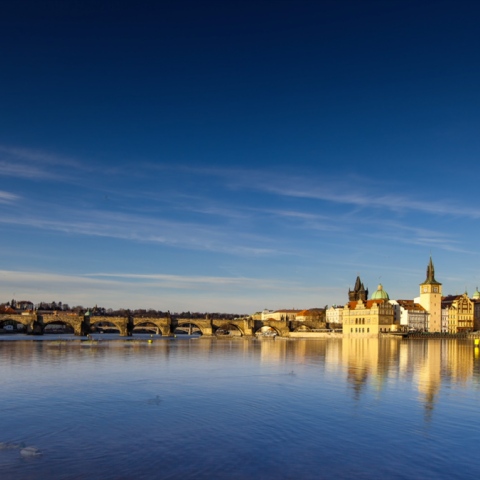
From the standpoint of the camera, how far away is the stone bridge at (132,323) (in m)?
160

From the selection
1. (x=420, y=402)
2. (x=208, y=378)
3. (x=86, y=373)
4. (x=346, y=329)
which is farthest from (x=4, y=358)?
(x=346, y=329)

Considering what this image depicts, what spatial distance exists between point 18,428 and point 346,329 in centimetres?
16848

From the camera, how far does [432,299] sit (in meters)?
186

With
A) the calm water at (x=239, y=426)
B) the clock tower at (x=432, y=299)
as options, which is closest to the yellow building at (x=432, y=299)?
the clock tower at (x=432, y=299)

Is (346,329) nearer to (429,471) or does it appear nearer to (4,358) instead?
(4,358)

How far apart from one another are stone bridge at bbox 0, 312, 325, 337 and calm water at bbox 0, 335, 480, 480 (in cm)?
12228

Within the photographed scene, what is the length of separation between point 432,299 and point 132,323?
97.2 m

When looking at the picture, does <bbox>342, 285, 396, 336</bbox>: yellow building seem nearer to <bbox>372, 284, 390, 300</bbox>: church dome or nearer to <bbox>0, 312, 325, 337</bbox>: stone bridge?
<bbox>372, 284, 390, 300</bbox>: church dome

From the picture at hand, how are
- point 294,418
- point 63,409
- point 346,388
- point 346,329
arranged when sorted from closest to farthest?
point 294,418 → point 63,409 → point 346,388 → point 346,329

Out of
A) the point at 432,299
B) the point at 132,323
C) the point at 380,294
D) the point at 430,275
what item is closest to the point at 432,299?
the point at 432,299

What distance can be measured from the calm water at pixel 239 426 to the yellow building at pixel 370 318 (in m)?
133

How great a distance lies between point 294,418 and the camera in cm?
2669

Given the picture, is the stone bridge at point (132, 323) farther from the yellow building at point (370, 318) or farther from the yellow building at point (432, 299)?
the yellow building at point (432, 299)

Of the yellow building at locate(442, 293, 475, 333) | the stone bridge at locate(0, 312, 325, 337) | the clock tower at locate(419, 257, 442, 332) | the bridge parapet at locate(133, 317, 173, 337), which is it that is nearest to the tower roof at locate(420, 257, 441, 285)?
the clock tower at locate(419, 257, 442, 332)
